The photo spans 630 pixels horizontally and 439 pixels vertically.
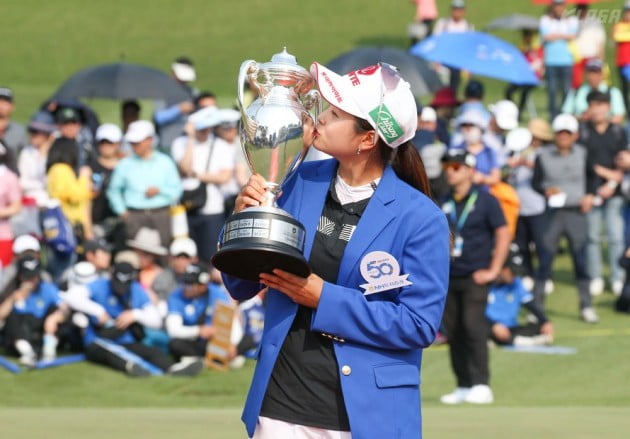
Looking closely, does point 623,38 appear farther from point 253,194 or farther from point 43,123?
point 253,194

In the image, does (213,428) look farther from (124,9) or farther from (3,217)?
(124,9)

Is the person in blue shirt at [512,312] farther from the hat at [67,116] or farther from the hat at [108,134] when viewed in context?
the hat at [67,116]

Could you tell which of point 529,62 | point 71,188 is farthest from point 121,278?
point 529,62

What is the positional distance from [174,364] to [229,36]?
17.0 meters

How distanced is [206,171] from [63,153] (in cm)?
140

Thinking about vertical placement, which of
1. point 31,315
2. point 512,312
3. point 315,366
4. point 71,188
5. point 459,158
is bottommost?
point 512,312

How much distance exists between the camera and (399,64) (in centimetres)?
1664

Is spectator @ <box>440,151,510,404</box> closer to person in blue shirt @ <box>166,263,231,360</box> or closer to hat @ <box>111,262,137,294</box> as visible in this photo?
person in blue shirt @ <box>166,263,231,360</box>

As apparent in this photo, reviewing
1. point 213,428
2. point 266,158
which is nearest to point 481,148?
point 213,428

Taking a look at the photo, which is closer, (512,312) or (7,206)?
(7,206)

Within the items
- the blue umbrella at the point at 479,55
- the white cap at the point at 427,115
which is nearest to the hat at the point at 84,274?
the white cap at the point at 427,115

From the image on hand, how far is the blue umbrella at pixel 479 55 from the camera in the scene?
51.8 feet

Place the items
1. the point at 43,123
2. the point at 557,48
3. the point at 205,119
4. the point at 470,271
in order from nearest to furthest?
the point at 470,271
the point at 205,119
the point at 43,123
the point at 557,48

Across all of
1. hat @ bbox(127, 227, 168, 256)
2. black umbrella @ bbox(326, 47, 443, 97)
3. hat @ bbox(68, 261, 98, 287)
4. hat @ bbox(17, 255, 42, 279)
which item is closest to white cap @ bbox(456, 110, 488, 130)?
black umbrella @ bbox(326, 47, 443, 97)
